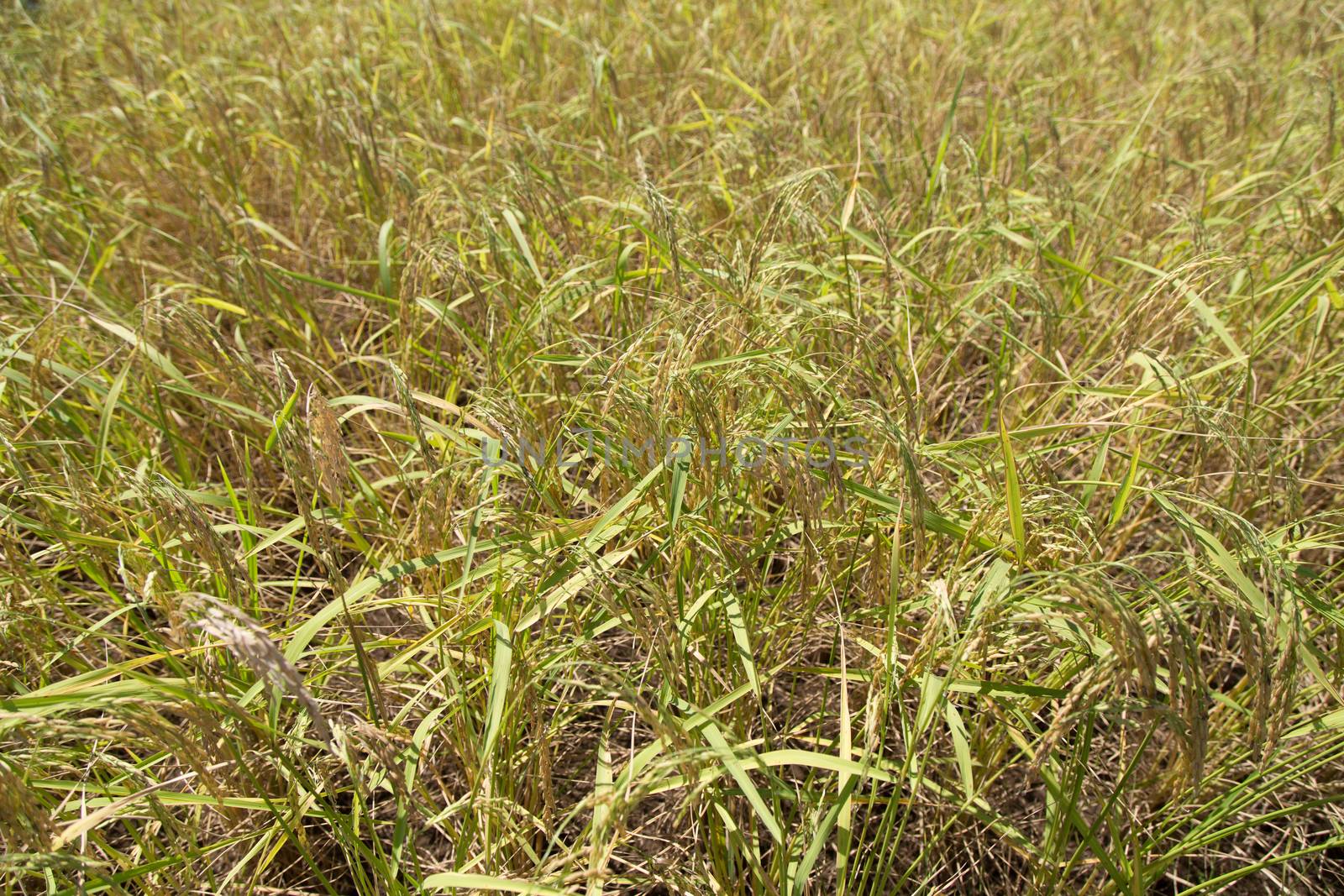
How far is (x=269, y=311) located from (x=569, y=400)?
781mm

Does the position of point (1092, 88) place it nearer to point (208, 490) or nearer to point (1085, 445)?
point (1085, 445)

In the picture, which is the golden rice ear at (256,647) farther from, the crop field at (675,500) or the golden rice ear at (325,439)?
the golden rice ear at (325,439)

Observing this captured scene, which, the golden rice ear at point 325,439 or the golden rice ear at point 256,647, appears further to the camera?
the golden rice ear at point 325,439

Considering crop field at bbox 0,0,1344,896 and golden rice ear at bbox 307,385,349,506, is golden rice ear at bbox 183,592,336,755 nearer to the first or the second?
crop field at bbox 0,0,1344,896

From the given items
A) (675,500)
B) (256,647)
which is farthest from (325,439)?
(675,500)

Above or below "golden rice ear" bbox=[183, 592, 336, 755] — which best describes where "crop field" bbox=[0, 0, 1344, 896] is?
below

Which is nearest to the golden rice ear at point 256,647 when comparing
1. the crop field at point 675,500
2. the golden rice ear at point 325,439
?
the crop field at point 675,500

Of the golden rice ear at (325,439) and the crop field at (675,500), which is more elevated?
the golden rice ear at (325,439)

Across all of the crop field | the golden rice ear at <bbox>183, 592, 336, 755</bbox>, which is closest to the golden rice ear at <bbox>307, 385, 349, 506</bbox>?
the crop field

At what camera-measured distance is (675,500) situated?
113cm

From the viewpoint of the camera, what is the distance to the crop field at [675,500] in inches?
43.0

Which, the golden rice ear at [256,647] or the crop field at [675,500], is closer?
the golden rice ear at [256,647]

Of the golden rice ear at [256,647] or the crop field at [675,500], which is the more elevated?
the golden rice ear at [256,647]

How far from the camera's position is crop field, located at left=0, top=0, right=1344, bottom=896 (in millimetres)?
1092
